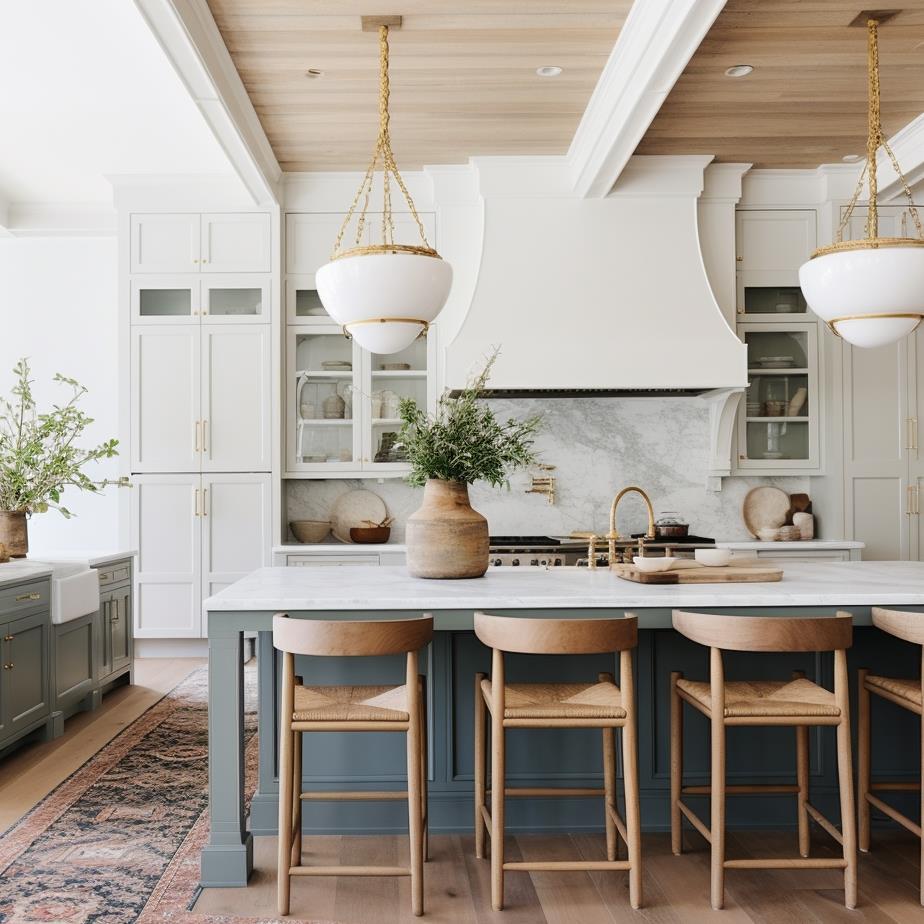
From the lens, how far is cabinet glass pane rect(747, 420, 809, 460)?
217 inches

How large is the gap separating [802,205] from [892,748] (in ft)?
11.8

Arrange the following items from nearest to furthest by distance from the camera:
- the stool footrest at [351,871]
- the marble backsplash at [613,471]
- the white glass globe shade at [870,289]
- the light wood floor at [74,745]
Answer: the stool footrest at [351,871]
the white glass globe shade at [870,289]
the light wood floor at [74,745]
the marble backsplash at [613,471]

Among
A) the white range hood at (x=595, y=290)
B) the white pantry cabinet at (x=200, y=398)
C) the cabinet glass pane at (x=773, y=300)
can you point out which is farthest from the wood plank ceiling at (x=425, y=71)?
the cabinet glass pane at (x=773, y=300)

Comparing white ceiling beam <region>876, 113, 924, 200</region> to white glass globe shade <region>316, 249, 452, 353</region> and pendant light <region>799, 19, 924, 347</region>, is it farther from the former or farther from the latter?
white glass globe shade <region>316, 249, 452, 353</region>

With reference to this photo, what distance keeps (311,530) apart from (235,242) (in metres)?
1.82

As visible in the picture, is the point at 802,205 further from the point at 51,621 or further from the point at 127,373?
the point at 51,621

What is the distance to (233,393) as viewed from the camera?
17.9 ft

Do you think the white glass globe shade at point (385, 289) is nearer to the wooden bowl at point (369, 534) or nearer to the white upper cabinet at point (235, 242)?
the wooden bowl at point (369, 534)

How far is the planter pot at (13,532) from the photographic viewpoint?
4.19 metres

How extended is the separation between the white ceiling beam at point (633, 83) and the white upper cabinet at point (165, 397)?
2.52 m

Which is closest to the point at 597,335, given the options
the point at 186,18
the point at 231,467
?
the point at 231,467

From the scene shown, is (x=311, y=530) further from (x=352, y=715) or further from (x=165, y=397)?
(x=352, y=715)

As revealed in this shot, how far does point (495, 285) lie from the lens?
5082 mm

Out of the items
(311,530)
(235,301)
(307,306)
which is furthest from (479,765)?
(235,301)
